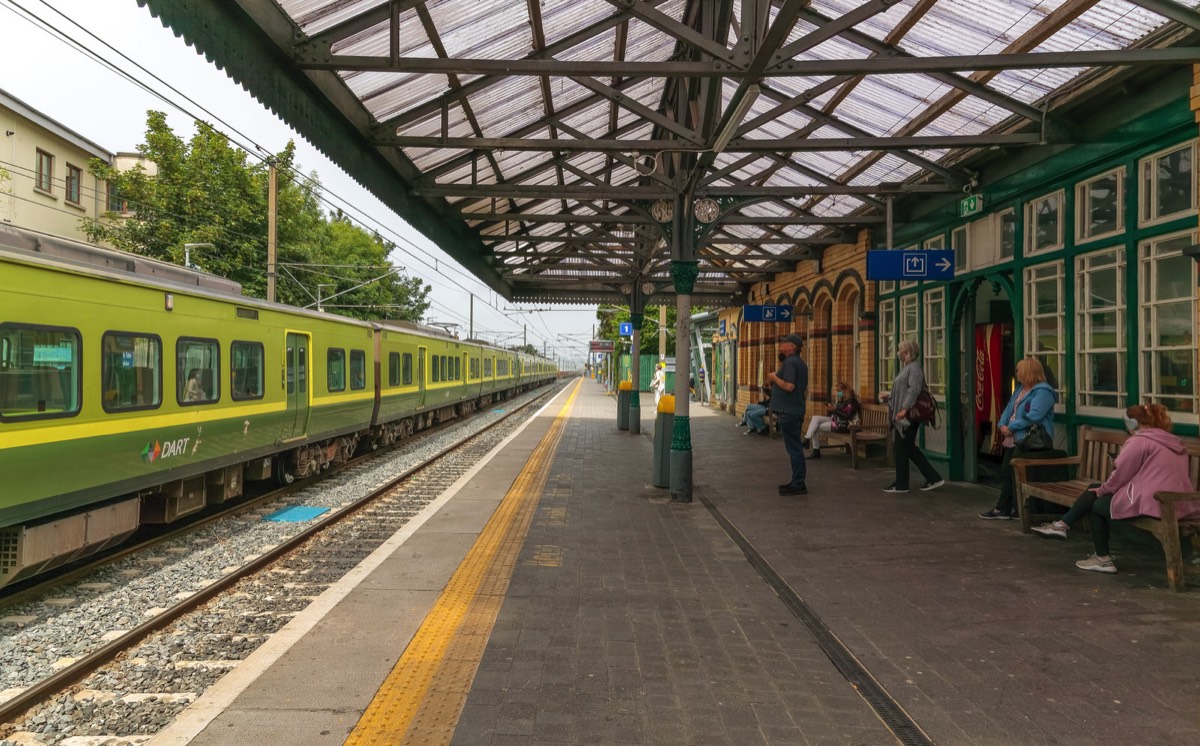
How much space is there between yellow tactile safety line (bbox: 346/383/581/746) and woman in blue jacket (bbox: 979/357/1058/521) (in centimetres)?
462

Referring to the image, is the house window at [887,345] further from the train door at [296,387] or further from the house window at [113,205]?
the house window at [113,205]

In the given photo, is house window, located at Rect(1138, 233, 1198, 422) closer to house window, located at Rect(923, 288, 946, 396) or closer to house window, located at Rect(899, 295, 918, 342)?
house window, located at Rect(923, 288, 946, 396)

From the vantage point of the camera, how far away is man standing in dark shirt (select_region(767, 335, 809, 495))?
330 inches

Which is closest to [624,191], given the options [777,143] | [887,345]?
[777,143]

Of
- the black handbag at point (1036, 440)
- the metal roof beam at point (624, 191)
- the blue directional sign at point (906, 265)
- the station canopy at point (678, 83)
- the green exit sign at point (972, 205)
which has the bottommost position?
the black handbag at point (1036, 440)

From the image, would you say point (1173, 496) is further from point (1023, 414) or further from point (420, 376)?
point (420, 376)

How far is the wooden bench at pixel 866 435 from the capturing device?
35.9ft

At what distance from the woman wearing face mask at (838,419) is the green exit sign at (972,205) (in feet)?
12.2

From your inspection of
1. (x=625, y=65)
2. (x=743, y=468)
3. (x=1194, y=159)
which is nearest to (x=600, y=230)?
(x=743, y=468)

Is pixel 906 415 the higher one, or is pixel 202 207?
pixel 202 207

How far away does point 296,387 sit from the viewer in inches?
382

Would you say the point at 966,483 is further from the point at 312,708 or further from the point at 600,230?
the point at 312,708

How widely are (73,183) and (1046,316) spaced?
32.5 meters

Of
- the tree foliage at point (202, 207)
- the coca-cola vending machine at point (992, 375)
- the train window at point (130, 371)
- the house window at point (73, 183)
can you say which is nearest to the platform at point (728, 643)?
the train window at point (130, 371)
